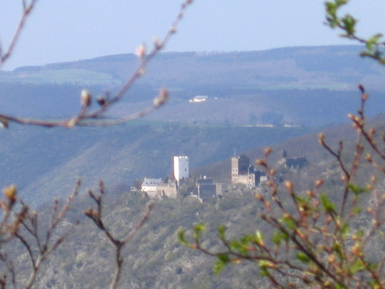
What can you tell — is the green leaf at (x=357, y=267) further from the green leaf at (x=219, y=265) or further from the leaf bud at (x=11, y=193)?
the leaf bud at (x=11, y=193)

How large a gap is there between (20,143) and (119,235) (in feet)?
97.2

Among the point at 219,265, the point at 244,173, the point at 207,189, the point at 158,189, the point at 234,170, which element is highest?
the point at 219,265

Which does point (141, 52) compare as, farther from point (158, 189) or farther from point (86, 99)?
point (158, 189)

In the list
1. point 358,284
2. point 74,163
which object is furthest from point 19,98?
point 358,284

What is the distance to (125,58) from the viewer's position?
110 m

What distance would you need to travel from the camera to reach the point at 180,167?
3903 centimetres

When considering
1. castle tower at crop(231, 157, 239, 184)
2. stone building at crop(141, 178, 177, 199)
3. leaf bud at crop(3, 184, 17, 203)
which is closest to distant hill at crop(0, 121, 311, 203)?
stone building at crop(141, 178, 177, 199)

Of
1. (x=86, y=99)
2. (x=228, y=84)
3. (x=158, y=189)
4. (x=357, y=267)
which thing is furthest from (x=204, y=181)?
(x=228, y=84)

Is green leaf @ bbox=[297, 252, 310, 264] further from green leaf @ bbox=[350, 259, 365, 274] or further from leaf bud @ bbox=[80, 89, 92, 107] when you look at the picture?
leaf bud @ bbox=[80, 89, 92, 107]

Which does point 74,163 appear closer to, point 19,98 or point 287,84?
point 19,98

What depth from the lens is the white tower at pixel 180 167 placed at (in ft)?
128

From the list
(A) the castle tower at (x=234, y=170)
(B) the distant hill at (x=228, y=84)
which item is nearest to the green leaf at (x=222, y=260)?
(A) the castle tower at (x=234, y=170)

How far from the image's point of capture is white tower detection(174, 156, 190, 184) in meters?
38.9

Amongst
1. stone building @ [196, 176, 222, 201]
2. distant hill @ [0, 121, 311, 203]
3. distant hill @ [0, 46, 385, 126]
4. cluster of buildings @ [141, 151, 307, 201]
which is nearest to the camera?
cluster of buildings @ [141, 151, 307, 201]
